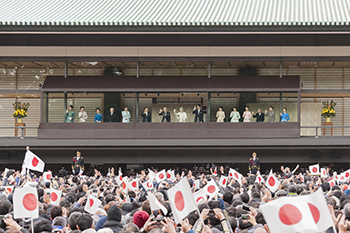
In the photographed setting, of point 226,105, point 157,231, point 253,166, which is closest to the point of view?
point 157,231

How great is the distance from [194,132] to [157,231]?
2128 centimetres

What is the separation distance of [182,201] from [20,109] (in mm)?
23526

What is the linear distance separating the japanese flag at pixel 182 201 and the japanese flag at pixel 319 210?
5.90 ft

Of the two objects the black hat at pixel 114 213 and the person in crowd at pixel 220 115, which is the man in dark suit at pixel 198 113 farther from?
the black hat at pixel 114 213

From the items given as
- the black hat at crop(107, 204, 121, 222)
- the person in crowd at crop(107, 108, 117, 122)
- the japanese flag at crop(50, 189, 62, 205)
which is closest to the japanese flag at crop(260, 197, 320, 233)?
the black hat at crop(107, 204, 121, 222)

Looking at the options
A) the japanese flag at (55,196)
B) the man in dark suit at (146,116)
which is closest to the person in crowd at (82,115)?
the man in dark suit at (146,116)

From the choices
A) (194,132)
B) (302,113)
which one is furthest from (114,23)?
(302,113)

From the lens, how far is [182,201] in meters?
6.81

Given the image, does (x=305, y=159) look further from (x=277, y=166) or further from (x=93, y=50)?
(x=93, y=50)

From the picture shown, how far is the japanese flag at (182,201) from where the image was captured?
6770 millimetres

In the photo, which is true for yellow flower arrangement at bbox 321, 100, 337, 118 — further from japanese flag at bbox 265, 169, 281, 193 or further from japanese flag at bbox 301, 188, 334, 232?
japanese flag at bbox 301, 188, 334, 232

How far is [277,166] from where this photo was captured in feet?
90.4

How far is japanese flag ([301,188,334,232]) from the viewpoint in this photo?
5488 mm

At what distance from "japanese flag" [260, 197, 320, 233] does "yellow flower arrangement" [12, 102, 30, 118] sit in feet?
82.5
